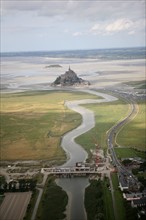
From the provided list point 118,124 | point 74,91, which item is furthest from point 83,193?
point 74,91

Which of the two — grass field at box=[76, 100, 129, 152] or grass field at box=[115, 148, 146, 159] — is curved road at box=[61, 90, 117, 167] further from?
grass field at box=[115, 148, 146, 159]

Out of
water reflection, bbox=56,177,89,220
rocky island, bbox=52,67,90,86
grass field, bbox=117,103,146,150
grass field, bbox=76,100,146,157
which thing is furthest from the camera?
rocky island, bbox=52,67,90,86

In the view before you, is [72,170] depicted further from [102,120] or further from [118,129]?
[102,120]

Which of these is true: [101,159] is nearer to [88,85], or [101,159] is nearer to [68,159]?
[68,159]

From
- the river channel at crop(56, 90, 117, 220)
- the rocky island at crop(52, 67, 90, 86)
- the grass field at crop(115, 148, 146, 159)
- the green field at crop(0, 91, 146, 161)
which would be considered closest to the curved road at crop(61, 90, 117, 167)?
the river channel at crop(56, 90, 117, 220)

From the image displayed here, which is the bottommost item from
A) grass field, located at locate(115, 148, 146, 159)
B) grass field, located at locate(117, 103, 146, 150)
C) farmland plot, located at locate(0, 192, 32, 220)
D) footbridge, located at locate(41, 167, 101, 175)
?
farmland plot, located at locate(0, 192, 32, 220)

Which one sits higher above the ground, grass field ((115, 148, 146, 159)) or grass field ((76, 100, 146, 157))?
grass field ((76, 100, 146, 157))

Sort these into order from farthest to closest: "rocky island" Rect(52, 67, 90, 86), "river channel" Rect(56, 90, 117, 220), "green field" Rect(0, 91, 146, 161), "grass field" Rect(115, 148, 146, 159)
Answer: "rocky island" Rect(52, 67, 90, 86) → "green field" Rect(0, 91, 146, 161) → "grass field" Rect(115, 148, 146, 159) → "river channel" Rect(56, 90, 117, 220)

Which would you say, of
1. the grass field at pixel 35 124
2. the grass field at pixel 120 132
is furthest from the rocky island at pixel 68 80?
the grass field at pixel 120 132
